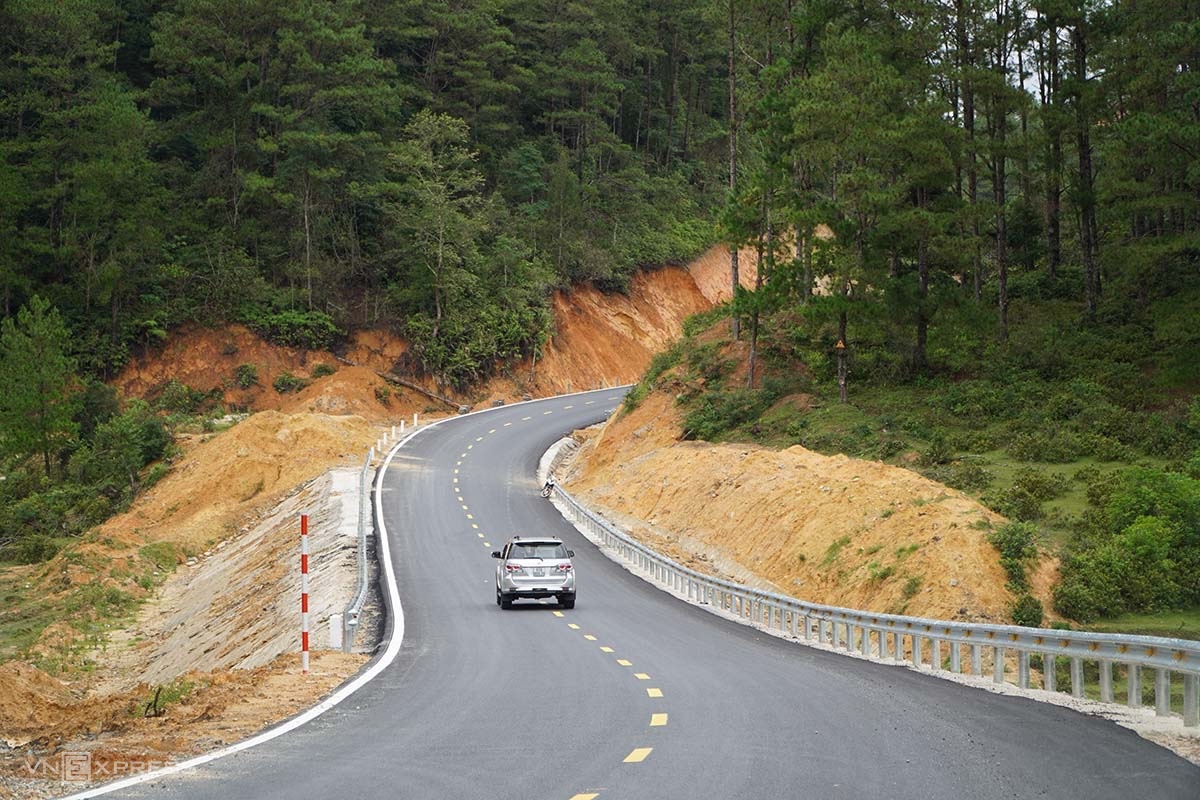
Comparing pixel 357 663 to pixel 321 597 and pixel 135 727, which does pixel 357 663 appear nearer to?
pixel 135 727

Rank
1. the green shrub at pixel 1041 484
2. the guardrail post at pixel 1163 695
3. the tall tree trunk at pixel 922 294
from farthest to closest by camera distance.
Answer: the tall tree trunk at pixel 922 294
the green shrub at pixel 1041 484
the guardrail post at pixel 1163 695

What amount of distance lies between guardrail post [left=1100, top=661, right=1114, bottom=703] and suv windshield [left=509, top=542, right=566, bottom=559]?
14.7 metres

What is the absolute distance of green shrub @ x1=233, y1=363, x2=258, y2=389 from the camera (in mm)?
67562

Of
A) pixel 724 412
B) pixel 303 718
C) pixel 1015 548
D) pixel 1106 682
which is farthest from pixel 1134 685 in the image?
pixel 724 412

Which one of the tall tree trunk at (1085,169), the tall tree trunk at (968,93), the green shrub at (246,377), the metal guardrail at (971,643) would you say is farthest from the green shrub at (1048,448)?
the green shrub at (246,377)

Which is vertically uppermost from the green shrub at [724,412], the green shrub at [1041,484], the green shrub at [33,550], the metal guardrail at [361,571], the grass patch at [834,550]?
the green shrub at [724,412]

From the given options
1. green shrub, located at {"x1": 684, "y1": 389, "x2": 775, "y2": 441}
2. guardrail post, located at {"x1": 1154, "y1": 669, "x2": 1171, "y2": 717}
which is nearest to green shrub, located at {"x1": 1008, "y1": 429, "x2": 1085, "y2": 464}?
green shrub, located at {"x1": 684, "y1": 389, "x2": 775, "y2": 441}

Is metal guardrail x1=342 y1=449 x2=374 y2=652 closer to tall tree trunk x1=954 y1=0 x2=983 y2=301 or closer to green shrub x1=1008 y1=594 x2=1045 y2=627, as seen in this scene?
green shrub x1=1008 y1=594 x2=1045 y2=627

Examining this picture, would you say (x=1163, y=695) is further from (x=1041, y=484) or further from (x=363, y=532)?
(x=363, y=532)

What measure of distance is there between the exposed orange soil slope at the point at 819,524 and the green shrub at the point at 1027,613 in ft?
0.85

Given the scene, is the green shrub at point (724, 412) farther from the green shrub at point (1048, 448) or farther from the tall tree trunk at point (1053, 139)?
the tall tree trunk at point (1053, 139)

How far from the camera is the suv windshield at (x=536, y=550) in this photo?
27.0m

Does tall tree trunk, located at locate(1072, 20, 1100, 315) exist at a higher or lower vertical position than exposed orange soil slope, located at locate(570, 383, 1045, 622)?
higher

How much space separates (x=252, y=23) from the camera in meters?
72.7
